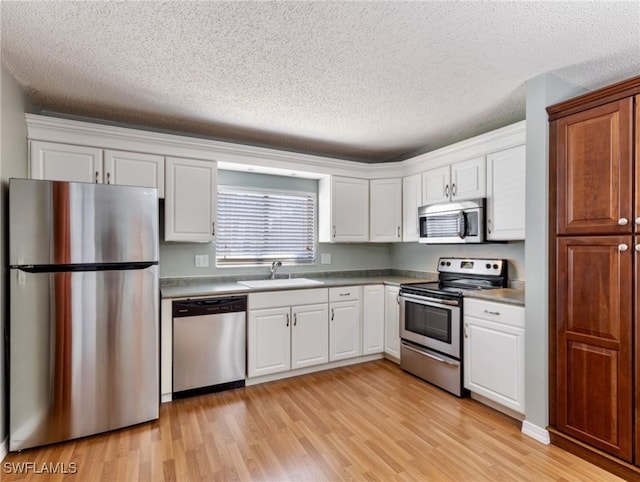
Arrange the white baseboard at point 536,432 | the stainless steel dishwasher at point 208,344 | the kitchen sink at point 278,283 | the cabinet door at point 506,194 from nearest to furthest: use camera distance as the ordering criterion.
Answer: the white baseboard at point 536,432
the cabinet door at point 506,194
the stainless steel dishwasher at point 208,344
the kitchen sink at point 278,283

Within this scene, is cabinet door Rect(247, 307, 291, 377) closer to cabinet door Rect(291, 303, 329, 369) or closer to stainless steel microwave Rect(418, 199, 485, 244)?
cabinet door Rect(291, 303, 329, 369)

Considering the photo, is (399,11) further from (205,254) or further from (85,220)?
(205,254)

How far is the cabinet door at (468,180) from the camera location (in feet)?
9.76

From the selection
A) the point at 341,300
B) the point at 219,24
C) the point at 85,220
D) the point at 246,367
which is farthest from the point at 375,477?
the point at 219,24

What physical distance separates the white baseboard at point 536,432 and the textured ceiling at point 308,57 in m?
2.35

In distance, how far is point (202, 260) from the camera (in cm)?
344

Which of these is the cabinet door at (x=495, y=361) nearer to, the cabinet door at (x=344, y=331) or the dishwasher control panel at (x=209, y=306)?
the cabinet door at (x=344, y=331)

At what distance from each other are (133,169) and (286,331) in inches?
77.8

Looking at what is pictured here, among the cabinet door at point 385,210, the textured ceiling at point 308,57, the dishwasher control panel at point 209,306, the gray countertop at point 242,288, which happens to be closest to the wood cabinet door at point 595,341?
the gray countertop at point 242,288

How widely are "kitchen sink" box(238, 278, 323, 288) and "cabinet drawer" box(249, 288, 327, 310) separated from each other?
0.08 m

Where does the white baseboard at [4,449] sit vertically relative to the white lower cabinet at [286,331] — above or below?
below

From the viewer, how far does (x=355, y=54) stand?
1974 millimetres

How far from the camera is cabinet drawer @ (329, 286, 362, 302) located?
346 cm

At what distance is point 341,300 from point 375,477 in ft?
5.91
